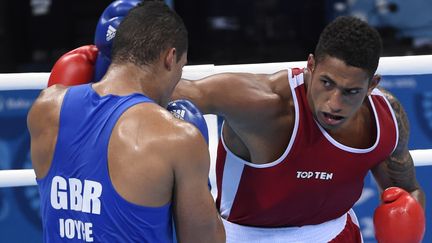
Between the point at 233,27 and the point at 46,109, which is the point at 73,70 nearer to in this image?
the point at 46,109

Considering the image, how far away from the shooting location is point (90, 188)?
6.35 ft

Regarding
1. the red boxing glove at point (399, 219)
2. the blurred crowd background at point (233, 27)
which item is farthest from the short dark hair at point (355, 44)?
the blurred crowd background at point (233, 27)

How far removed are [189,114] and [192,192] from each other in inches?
8.7

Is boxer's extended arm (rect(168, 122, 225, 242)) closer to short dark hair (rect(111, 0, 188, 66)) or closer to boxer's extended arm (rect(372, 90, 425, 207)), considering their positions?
short dark hair (rect(111, 0, 188, 66))

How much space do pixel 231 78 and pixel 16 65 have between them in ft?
13.0

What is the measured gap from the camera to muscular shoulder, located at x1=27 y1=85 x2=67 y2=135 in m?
2.02

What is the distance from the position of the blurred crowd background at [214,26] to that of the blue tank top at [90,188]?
13.3ft

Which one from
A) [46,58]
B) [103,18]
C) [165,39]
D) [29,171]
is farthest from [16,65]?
[165,39]

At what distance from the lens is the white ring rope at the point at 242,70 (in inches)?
112

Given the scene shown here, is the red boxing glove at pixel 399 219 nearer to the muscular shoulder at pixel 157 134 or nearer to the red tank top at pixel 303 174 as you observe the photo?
the red tank top at pixel 303 174

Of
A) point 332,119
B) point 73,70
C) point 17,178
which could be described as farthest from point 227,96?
point 17,178

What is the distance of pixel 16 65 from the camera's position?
6.14 m

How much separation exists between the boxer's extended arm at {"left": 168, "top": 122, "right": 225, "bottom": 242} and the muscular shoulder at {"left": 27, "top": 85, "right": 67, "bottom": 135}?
0.32 m

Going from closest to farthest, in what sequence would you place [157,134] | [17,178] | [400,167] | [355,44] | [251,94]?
[157,134] < [355,44] < [251,94] < [400,167] < [17,178]
